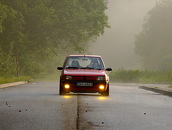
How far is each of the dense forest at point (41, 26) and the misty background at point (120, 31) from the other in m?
94.4

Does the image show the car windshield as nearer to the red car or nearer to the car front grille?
the red car

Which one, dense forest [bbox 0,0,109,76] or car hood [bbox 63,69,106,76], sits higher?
dense forest [bbox 0,0,109,76]

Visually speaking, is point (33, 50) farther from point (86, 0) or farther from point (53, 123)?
point (53, 123)

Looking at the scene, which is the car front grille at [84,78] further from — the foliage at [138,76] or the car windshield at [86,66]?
the foliage at [138,76]

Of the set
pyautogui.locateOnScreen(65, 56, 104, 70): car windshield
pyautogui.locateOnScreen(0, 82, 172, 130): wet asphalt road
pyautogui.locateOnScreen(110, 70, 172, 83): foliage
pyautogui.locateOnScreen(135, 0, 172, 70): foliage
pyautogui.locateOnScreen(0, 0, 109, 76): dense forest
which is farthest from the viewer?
pyautogui.locateOnScreen(135, 0, 172, 70): foliage

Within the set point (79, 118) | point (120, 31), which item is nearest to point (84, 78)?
point (79, 118)

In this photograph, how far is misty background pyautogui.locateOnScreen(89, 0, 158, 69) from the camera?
155 metres

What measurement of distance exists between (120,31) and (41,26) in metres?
121

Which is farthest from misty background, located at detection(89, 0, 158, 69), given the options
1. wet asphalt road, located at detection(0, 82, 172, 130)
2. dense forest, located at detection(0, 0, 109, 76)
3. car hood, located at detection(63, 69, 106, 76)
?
wet asphalt road, located at detection(0, 82, 172, 130)

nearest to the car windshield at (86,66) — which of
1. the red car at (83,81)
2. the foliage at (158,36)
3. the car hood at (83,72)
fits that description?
the car hood at (83,72)

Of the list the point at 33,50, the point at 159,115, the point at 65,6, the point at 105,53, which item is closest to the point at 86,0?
A: the point at 65,6

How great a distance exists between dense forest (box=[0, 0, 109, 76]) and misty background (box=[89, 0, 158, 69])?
3716 inches

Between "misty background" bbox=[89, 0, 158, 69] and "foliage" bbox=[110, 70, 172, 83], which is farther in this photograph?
"misty background" bbox=[89, 0, 158, 69]

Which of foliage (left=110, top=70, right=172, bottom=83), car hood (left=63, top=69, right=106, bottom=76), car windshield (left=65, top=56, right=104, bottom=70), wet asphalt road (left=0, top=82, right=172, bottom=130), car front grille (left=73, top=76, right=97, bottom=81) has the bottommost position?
foliage (left=110, top=70, right=172, bottom=83)
